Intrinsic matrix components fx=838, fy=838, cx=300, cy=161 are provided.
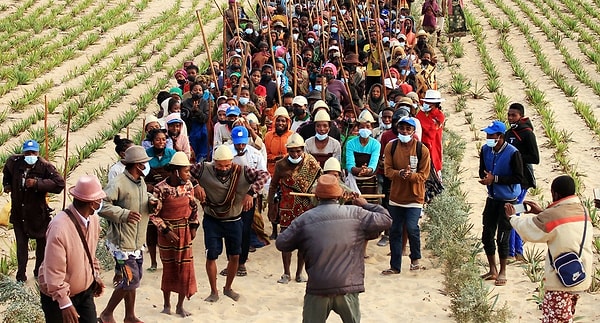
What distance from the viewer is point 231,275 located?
7879 mm

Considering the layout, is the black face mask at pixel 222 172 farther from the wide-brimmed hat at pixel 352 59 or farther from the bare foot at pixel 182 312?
the wide-brimmed hat at pixel 352 59

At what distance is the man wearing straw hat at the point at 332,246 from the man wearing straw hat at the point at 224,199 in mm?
1910

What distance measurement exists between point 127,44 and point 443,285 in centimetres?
1683

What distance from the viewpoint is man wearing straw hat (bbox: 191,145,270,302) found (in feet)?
25.1

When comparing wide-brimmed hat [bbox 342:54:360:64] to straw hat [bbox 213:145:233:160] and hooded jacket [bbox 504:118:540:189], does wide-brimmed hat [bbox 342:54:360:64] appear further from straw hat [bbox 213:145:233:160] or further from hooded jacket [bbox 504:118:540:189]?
straw hat [bbox 213:145:233:160]

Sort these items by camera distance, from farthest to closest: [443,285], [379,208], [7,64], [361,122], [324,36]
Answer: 1. [7,64]
2. [324,36]
3. [361,122]
4. [443,285]
5. [379,208]

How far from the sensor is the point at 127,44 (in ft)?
76.6

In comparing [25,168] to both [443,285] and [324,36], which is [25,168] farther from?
[324,36]

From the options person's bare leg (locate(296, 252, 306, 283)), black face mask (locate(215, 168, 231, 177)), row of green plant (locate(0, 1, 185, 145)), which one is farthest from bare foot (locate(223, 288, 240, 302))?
row of green plant (locate(0, 1, 185, 145))

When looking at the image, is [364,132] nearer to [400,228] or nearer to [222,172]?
[400,228]

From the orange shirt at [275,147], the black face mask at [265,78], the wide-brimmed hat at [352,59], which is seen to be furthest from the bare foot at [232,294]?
the wide-brimmed hat at [352,59]

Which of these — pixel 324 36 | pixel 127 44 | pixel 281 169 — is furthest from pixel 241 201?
pixel 127 44

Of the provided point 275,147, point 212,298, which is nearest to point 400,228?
point 275,147

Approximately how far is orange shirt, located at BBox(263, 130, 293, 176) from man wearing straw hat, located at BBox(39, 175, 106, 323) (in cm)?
372
